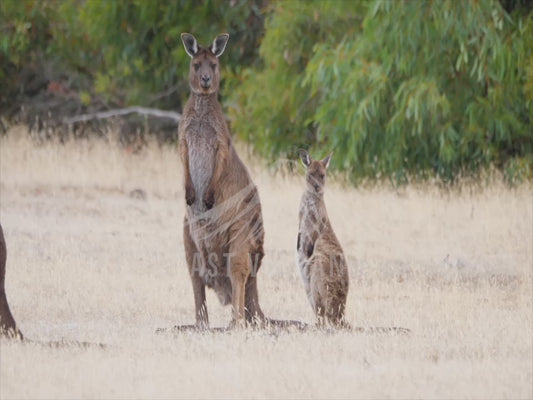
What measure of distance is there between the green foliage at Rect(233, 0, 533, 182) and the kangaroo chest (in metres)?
6.69

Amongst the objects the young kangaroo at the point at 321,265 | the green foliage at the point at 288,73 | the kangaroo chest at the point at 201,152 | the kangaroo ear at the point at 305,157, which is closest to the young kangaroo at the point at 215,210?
the kangaroo chest at the point at 201,152

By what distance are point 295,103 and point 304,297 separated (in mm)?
7755

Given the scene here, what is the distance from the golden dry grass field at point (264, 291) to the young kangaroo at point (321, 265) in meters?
0.39

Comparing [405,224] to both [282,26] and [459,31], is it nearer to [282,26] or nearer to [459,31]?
[459,31]

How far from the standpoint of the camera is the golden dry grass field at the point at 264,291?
7031 millimetres

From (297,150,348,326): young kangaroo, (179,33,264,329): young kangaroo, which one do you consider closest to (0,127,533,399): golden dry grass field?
(297,150,348,326): young kangaroo

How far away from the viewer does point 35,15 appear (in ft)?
72.4

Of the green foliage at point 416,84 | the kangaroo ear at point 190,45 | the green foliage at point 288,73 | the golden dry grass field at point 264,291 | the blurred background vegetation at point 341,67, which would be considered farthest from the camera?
the green foliage at point 288,73

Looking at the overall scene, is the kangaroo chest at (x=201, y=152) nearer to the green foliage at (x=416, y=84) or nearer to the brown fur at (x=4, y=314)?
the brown fur at (x=4, y=314)

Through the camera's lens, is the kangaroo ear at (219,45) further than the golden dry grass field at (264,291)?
Yes

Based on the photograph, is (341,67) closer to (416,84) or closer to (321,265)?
(416,84)

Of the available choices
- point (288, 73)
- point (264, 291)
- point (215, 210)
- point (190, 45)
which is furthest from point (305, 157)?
point (288, 73)

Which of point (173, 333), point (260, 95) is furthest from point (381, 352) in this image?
point (260, 95)

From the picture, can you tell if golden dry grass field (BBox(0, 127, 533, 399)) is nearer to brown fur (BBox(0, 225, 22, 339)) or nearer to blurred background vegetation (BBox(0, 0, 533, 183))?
brown fur (BBox(0, 225, 22, 339))
